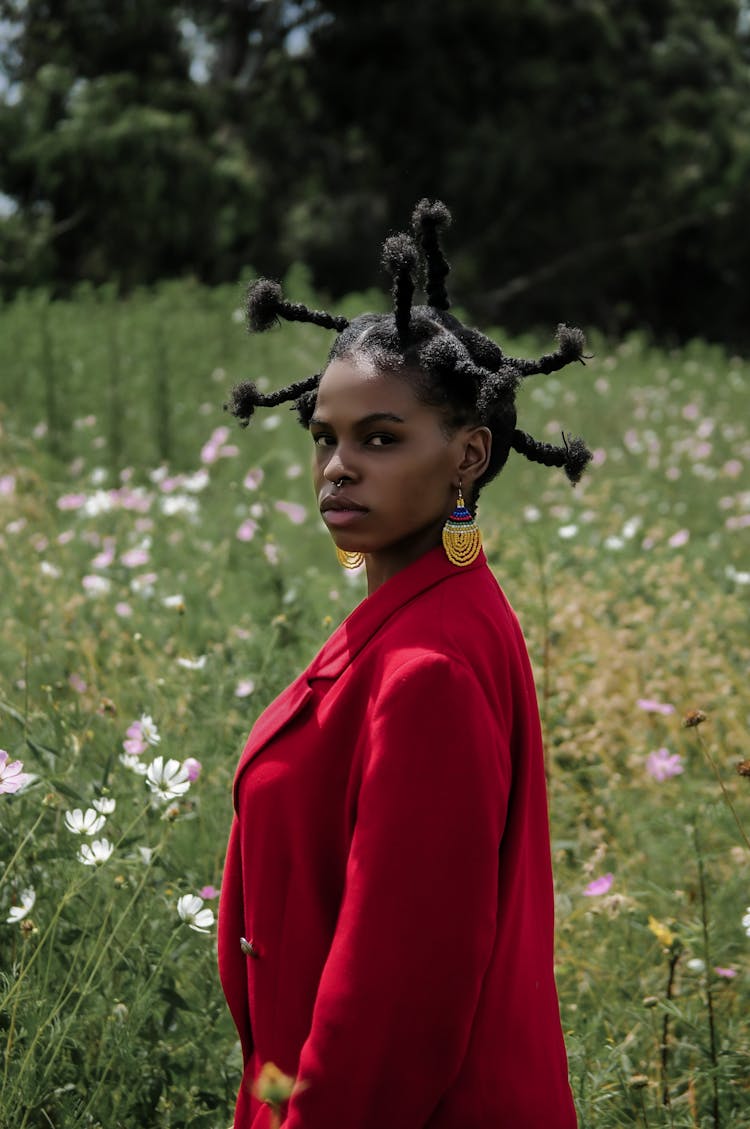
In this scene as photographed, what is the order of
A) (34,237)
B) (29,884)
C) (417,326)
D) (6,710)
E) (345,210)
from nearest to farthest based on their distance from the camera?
(417,326), (29,884), (6,710), (34,237), (345,210)

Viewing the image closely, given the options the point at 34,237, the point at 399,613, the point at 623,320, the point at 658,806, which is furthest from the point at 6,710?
the point at 623,320

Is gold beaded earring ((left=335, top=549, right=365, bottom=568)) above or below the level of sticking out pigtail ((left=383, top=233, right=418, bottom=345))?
below

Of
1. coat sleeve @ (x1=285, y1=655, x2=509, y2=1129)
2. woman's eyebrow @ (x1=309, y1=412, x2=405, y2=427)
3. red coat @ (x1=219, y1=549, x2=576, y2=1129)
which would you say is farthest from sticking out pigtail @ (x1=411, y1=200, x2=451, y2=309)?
coat sleeve @ (x1=285, y1=655, x2=509, y2=1129)

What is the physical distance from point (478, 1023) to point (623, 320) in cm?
2158

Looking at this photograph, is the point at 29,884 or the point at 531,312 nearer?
the point at 29,884

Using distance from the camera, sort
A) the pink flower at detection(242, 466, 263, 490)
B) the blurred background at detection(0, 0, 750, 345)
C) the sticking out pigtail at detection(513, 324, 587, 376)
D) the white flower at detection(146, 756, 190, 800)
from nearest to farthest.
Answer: the sticking out pigtail at detection(513, 324, 587, 376), the white flower at detection(146, 756, 190, 800), the pink flower at detection(242, 466, 263, 490), the blurred background at detection(0, 0, 750, 345)

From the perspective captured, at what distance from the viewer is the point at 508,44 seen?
18812mm

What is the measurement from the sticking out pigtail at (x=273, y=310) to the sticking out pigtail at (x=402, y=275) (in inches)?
4.6

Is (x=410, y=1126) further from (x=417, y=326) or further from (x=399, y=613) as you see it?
(x=417, y=326)

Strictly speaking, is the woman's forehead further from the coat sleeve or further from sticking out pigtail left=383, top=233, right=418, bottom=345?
the coat sleeve

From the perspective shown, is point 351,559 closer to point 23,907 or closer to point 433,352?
point 433,352

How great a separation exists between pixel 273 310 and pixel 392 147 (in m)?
18.6

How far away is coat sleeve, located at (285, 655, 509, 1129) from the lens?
1.13 meters

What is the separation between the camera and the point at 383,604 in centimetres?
128
